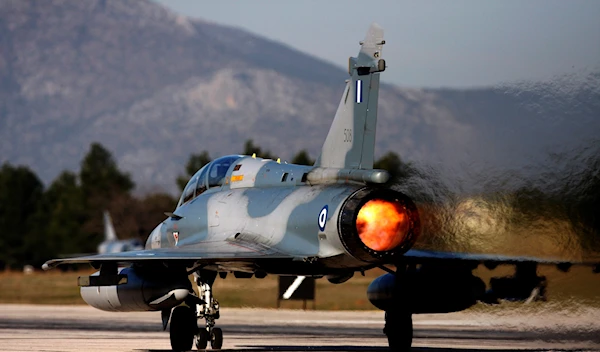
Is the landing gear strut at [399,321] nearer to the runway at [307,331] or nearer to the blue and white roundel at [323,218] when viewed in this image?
the runway at [307,331]

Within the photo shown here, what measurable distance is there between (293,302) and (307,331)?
12089 mm

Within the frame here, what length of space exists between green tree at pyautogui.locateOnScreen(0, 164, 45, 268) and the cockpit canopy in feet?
223

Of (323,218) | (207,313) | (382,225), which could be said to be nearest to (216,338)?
(207,313)

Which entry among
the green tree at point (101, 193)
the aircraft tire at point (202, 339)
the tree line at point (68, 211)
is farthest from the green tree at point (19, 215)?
the aircraft tire at point (202, 339)

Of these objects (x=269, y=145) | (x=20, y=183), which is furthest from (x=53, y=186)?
(x=269, y=145)

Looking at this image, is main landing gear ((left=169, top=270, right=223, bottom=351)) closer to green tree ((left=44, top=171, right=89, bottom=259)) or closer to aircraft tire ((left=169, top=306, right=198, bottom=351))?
aircraft tire ((left=169, top=306, right=198, bottom=351))

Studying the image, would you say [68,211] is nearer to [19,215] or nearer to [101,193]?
[101,193]

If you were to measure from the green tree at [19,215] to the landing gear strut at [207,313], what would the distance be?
69903 mm

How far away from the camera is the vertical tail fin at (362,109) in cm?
1681

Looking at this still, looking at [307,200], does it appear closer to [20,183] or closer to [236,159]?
[236,159]

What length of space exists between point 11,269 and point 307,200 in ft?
241

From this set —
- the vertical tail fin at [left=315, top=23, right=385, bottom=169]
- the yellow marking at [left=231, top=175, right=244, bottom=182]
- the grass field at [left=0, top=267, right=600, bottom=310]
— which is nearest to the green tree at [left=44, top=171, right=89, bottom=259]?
the grass field at [left=0, top=267, right=600, bottom=310]

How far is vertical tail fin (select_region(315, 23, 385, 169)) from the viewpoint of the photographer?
662 inches

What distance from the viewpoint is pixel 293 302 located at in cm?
3672
